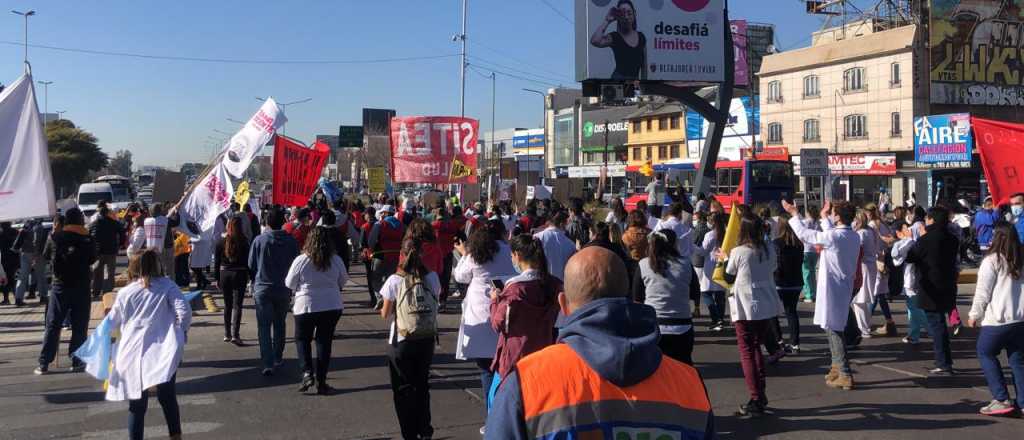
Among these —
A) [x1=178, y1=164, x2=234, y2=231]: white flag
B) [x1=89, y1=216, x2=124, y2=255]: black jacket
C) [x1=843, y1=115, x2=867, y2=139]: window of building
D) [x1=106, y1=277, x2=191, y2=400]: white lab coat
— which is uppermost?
[x1=843, y1=115, x2=867, y2=139]: window of building

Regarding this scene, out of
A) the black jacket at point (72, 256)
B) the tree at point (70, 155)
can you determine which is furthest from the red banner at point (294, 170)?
the tree at point (70, 155)

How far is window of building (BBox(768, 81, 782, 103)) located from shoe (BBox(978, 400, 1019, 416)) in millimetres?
46178

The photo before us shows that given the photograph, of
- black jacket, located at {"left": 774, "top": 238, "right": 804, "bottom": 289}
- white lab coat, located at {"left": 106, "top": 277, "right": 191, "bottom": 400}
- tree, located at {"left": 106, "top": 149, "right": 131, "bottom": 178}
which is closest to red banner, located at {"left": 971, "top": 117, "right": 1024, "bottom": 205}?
black jacket, located at {"left": 774, "top": 238, "right": 804, "bottom": 289}

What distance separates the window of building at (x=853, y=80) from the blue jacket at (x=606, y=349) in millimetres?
46551

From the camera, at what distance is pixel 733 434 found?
6609mm

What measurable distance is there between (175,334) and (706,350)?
20.5 feet

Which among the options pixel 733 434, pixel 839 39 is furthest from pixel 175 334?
pixel 839 39

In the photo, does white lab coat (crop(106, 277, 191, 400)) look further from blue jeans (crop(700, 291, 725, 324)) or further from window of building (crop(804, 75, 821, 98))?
window of building (crop(804, 75, 821, 98))

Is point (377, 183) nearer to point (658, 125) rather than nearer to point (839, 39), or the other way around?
point (839, 39)

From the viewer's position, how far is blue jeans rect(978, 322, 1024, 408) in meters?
6.83

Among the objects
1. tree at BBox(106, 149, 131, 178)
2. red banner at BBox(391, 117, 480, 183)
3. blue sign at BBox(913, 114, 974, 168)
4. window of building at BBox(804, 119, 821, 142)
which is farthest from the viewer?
tree at BBox(106, 149, 131, 178)

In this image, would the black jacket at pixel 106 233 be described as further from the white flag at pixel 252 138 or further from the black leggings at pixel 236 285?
the black leggings at pixel 236 285

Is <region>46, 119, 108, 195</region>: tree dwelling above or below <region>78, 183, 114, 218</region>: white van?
above

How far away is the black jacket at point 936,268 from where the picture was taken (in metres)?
8.48
